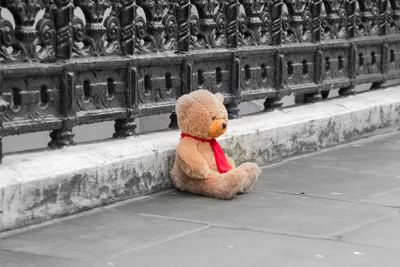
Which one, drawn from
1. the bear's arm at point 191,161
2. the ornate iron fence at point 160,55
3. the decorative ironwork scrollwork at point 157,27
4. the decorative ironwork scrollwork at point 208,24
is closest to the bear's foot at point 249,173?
the bear's arm at point 191,161

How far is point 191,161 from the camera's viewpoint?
746 cm

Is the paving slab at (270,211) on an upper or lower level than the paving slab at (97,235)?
lower

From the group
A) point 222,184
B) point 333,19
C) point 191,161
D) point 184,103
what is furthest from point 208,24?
point 333,19

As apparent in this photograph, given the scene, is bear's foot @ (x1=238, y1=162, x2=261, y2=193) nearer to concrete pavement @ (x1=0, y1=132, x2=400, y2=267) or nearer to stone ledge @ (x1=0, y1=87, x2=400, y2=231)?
concrete pavement @ (x1=0, y1=132, x2=400, y2=267)

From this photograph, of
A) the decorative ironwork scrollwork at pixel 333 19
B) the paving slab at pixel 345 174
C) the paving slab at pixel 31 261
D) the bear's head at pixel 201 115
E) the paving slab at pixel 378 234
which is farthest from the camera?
the decorative ironwork scrollwork at pixel 333 19

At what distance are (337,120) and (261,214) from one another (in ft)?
10.6

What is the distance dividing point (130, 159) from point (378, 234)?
1.92m

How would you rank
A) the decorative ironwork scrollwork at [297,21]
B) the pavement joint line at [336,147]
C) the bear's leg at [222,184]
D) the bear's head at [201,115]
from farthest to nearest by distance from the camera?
the decorative ironwork scrollwork at [297,21]
the pavement joint line at [336,147]
the bear's head at [201,115]
the bear's leg at [222,184]

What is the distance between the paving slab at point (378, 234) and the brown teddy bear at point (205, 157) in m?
1.14

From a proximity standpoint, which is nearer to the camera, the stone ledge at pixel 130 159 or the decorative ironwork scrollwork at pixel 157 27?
the stone ledge at pixel 130 159

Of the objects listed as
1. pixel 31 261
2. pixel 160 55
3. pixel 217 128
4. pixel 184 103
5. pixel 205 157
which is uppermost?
pixel 160 55

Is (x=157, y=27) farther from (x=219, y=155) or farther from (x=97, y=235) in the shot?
(x=97, y=235)

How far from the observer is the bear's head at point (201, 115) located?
754 centimetres

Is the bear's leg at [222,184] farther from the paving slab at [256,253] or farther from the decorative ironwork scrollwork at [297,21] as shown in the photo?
the decorative ironwork scrollwork at [297,21]
